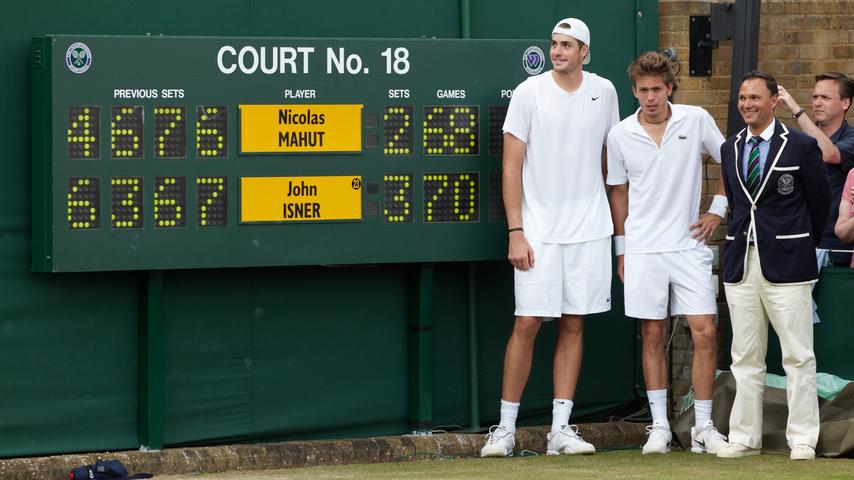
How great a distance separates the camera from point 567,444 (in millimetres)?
8766

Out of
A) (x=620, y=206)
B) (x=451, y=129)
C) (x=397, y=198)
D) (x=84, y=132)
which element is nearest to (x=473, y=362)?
(x=397, y=198)

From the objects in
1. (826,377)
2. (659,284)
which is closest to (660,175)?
(659,284)

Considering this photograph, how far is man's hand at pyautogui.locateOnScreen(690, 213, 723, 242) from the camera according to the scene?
8.69 meters


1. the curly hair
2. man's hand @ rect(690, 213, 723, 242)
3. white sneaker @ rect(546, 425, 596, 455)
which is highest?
the curly hair

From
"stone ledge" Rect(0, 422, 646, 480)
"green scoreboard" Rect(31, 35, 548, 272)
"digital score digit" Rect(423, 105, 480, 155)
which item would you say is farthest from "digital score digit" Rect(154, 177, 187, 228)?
"digital score digit" Rect(423, 105, 480, 155)

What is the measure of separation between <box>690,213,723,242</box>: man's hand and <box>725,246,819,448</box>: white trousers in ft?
1.29

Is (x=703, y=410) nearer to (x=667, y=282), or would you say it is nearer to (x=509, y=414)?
(x=667, y=282)

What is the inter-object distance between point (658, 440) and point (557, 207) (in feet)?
4.55

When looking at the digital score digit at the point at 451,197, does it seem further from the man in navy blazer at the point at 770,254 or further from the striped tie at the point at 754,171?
the striped tie at the point at 754,171

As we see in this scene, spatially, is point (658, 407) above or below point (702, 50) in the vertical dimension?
below

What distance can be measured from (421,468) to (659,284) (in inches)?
64.8

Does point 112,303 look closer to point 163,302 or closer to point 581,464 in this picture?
point 163,302

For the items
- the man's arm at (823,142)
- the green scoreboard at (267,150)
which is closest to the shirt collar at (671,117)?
the man's arm at (823,142)

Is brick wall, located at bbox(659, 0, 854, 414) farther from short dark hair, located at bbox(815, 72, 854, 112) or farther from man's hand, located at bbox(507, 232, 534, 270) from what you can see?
man's hand, located at bbox(507, 232, 534, 270)
